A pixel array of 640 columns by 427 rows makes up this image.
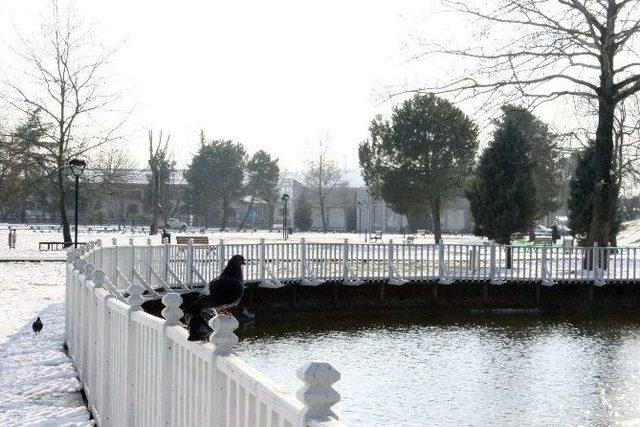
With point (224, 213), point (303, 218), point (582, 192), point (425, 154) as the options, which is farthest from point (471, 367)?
point (224, 213)

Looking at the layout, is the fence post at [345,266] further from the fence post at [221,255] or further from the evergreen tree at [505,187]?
the evergreen tree at [505,187]

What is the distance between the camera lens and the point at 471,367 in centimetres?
1900

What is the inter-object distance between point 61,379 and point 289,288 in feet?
55.8

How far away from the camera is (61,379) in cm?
1083

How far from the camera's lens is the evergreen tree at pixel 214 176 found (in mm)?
102625

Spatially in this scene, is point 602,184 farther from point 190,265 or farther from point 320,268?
point 190,265

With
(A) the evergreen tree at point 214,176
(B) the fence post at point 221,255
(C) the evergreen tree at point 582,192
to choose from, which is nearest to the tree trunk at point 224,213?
(A) the evergreen tree at point 214,176

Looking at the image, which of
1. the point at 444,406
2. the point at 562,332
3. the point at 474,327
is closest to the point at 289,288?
the point at 474,327

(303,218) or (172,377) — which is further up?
(303,218)

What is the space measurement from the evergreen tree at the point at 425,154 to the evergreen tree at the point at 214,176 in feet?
133

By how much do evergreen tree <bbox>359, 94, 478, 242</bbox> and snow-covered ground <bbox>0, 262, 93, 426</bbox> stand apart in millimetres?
42450

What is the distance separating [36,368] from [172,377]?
21.5 feet

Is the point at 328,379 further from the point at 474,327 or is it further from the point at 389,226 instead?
the point at 389,226

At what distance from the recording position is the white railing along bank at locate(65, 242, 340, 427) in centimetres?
308
